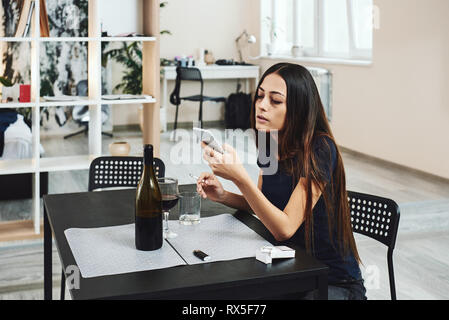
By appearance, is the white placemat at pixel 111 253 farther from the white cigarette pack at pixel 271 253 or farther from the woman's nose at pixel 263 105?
the woman's nose at pixel 263 105

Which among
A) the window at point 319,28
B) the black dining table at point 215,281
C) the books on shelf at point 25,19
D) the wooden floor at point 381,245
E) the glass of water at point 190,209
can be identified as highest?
the window at point 319,28

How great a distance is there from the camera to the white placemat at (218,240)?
154 cm

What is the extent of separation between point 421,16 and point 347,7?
55.1 inches

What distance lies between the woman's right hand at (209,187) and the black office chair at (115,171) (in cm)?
67

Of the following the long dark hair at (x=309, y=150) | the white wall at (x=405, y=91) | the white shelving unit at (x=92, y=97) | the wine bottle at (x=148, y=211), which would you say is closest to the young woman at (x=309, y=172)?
the long dark hair at (x=309, y=150)

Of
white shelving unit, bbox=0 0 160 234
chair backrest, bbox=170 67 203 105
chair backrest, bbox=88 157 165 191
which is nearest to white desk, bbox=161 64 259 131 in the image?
chair backrest, bbox=170 67 203 105

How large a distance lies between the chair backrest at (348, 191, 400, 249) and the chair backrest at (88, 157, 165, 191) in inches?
34.2

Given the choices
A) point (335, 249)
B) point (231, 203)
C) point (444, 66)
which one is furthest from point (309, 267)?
point (444, 66)

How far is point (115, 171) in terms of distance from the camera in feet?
8.51

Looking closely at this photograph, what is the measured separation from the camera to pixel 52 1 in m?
7.40

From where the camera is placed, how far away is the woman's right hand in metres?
1.89

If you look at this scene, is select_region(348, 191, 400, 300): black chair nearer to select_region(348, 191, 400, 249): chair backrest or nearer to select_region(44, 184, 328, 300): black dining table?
select_region(348, 191, 400, 249): chair backrest

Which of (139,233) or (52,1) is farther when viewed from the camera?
(52,1)

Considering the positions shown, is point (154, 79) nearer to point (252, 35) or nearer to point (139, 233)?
point (139, 233)
